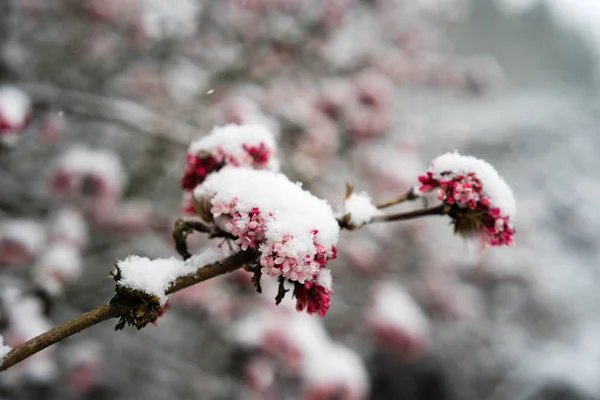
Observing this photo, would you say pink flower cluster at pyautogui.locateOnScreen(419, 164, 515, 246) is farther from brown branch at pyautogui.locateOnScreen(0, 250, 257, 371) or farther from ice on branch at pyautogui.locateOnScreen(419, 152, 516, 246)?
brown branch at pyautogui.locateOnScreen(0, 250, 257, 371)

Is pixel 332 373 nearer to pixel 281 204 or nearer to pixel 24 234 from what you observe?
pixel 24 234

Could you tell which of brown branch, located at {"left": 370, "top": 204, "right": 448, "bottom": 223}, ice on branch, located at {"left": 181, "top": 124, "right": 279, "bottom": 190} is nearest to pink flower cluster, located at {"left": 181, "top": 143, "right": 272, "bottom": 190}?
ice on branch, located at {"left": 181, "top": 124, "right": 279, "bottom": 190}

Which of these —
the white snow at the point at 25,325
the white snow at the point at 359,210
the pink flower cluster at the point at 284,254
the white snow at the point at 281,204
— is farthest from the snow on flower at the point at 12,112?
the white snow at the point at 359,210

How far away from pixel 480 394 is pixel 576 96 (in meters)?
20.0

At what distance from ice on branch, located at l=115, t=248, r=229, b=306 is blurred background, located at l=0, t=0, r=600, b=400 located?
0.54 meters

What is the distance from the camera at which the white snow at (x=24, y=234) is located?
2426 mm

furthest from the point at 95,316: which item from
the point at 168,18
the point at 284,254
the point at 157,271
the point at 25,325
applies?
the point at 168,18

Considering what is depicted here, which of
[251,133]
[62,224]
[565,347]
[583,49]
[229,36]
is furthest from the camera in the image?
[583,49]

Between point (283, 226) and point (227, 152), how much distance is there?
1.14 ft

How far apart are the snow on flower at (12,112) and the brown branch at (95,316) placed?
1.26m

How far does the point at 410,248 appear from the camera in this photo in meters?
4.95

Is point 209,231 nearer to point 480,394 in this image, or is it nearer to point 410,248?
point 410,248

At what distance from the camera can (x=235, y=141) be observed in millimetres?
1013

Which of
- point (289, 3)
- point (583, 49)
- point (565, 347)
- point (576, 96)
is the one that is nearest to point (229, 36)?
Answer: point (289, 3)
